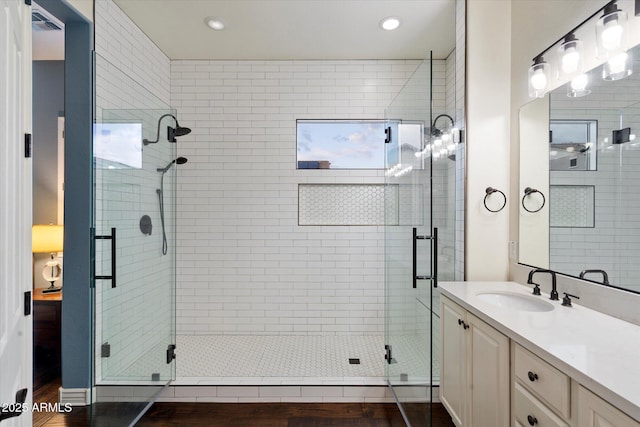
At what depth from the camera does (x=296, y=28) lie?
2723mm

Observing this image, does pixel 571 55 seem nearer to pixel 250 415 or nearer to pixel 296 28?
pixel 296 28

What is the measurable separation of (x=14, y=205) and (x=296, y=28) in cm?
242

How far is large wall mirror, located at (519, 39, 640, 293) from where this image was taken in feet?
4.52

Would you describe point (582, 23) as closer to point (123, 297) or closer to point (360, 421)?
point (360, 421)

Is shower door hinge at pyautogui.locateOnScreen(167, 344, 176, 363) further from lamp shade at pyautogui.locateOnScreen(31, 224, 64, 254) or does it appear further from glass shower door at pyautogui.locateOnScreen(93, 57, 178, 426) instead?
lamp shade at pyautogui.locateOnScreen(31, 224, 64, 254)

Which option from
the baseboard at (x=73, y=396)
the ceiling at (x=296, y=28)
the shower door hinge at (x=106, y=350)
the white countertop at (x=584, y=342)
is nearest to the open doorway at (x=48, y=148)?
the baseboard at (x=73, y=396)

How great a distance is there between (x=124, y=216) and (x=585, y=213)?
2551 mm

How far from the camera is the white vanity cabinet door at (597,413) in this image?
2.65 ft

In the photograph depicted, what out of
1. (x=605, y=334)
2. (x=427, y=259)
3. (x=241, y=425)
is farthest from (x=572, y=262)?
(x=241, y=425)

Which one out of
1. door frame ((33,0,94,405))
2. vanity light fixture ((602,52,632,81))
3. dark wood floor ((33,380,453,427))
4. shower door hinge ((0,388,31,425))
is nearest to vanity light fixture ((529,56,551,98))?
vanity light fixture ((602,52,632,81))

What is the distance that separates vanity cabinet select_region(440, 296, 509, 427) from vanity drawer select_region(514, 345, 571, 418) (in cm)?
9

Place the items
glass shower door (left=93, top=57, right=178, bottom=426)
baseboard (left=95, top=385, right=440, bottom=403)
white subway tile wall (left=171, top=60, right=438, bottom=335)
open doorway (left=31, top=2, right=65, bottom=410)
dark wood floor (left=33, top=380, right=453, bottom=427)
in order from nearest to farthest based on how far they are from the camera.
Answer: glass shower door (left=93, top=57, right=178, bottom=426)
dark wood floor (left=33, top=380, right=453, bottom=427)
baseboard (left=95, top=385, right=440, bottom=403)
open doorway (left=31, top=2, right=65, bottom=410)
white subway tile wall (left=171, top=60, right=438, bottom=335)

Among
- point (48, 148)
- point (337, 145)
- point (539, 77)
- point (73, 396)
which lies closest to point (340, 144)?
point (337, 145)

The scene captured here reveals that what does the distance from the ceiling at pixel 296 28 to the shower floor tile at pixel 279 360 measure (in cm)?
285
